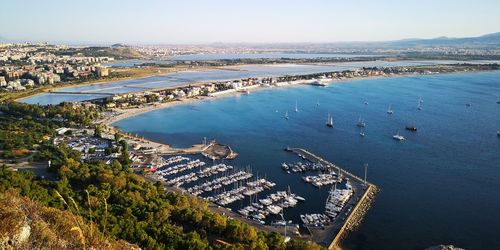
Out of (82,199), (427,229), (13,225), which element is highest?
(13,225)

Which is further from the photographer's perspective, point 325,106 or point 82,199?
point 325,106

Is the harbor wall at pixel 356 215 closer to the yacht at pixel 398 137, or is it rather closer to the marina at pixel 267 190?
the marina at pixel 267 190

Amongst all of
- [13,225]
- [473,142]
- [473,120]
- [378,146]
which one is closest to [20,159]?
[13,225]

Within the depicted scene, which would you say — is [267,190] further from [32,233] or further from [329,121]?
[329,121]

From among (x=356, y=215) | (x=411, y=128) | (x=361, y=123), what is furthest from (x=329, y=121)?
(x=356, y=215)

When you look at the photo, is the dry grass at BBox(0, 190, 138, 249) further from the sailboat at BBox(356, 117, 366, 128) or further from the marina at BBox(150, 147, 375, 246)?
the sailboat at BBox(356, 117, 366, 128)

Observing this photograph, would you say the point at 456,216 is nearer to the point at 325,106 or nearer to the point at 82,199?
the point at 82,199

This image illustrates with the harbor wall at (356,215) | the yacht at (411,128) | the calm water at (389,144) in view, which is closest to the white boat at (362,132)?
the calm water at (389,144)
